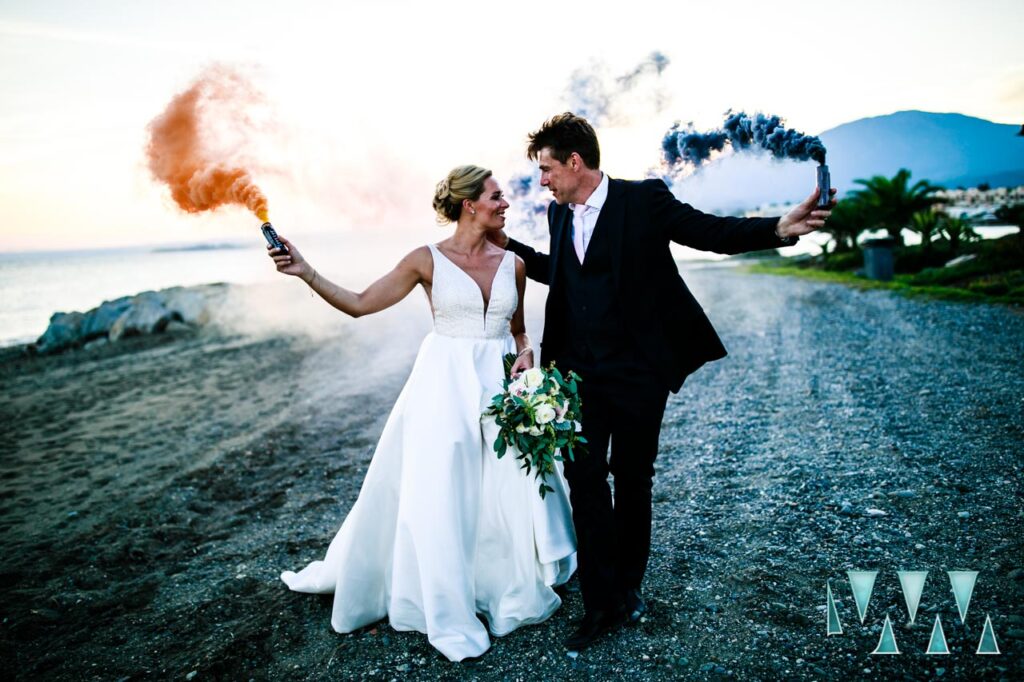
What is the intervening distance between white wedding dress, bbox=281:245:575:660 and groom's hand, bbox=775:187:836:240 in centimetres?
186

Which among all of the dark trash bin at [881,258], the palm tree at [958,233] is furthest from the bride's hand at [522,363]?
the palm tree at [958,233]

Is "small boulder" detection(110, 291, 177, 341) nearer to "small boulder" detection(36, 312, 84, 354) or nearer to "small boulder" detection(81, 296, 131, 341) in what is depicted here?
"small boulder" detection(81, 296, 131, 341)

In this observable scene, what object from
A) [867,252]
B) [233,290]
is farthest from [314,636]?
[233,290]

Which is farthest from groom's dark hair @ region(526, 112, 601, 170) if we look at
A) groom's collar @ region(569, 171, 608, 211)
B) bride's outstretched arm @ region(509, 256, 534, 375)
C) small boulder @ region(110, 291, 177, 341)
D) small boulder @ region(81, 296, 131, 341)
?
small boulder @ region(81, 296, 131, 341)

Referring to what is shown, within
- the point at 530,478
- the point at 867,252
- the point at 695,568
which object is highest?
the point at 867,252

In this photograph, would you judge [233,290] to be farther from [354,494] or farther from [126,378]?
[354,494]

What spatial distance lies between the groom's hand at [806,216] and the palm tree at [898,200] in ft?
81.6

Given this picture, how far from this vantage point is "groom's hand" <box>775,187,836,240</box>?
3.30 meters

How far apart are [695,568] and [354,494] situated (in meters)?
3.81

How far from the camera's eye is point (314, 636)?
4.31m

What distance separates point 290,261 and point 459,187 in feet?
4.10

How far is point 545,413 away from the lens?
3.66 m

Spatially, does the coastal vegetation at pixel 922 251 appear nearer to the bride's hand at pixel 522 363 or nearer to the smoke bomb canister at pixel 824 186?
the smoke bomb canister at pixel 824 186

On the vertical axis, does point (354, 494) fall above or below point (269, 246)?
below
